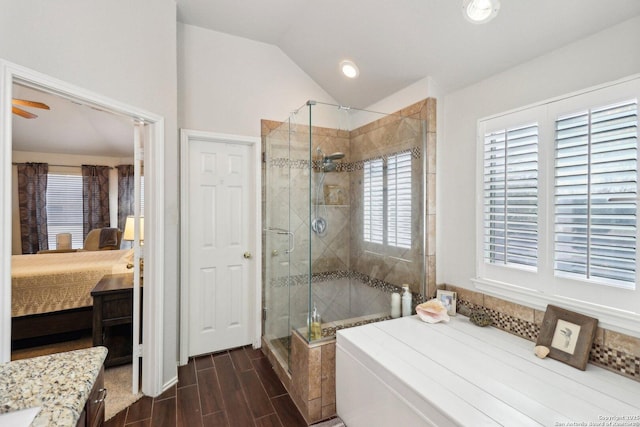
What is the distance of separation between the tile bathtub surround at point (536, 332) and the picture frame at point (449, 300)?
0.06 meters

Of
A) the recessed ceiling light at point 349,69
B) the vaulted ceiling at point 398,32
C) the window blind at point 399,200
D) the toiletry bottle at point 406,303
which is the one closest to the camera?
the vaulted ceiling at point 398,32

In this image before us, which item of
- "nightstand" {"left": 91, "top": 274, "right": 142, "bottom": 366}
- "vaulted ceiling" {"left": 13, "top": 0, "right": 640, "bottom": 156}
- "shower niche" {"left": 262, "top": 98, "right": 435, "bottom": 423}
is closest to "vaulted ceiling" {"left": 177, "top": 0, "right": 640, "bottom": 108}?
"vaulted ceiling" {"left": 13, "top": 0, "right": 640, "bottom": 156}

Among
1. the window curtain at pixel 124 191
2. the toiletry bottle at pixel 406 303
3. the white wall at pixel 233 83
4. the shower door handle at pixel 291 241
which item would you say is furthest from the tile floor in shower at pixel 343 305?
the window curtain at pixel 124 191

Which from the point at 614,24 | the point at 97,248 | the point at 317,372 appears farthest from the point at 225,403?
the point at 97,248

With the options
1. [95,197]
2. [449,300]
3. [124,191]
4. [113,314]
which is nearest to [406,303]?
[449,300]

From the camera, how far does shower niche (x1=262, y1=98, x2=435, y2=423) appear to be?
2365 mm

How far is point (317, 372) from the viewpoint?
2008 mm

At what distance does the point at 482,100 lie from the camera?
6.98 ft

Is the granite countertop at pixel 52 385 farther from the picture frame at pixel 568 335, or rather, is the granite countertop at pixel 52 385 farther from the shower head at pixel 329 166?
the picture frame at pixel 568 335

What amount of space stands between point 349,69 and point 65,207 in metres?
5.28

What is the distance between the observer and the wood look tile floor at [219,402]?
78.7 inches

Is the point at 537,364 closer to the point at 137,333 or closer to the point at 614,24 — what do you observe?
the point at 614,24

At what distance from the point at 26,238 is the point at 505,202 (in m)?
6.31

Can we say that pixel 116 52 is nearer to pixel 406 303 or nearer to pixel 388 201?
pixel 388 201
